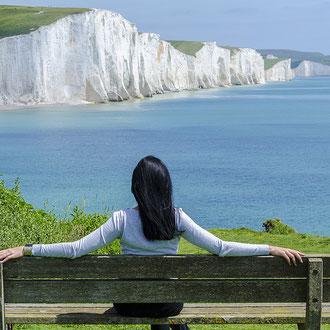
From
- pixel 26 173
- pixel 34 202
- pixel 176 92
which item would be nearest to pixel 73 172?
pixel 26 173

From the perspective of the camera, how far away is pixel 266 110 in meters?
114

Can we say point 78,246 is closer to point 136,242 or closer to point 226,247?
point 136,242

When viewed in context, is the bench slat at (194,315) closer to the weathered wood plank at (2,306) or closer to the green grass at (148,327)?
the weathered wood plank at (2,306)

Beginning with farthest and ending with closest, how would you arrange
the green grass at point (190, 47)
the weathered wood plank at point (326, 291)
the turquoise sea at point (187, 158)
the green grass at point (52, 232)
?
the green grass at point (190, 47) < the turquoise sea at point (187, 158) < the green grass at point (52, 232) < the weathered wood plank at point (326, 291)

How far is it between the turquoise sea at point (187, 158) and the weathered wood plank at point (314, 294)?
9822mm

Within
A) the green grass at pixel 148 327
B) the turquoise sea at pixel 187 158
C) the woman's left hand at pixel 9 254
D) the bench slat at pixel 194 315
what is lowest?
the turquoise sea at pixel 187 158

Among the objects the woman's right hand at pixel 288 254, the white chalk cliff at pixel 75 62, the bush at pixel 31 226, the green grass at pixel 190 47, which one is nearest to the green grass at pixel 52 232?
the bush at pixel 31 226

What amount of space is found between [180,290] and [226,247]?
390mm

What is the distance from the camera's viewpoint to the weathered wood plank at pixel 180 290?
5.32 meters

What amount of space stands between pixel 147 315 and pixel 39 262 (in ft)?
2.46

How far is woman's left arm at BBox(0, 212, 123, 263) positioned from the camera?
5254 millimetres

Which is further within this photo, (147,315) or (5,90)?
(5,90)

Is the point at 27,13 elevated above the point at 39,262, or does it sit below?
above

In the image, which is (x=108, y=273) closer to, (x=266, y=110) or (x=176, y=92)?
(x=266, y=110)
